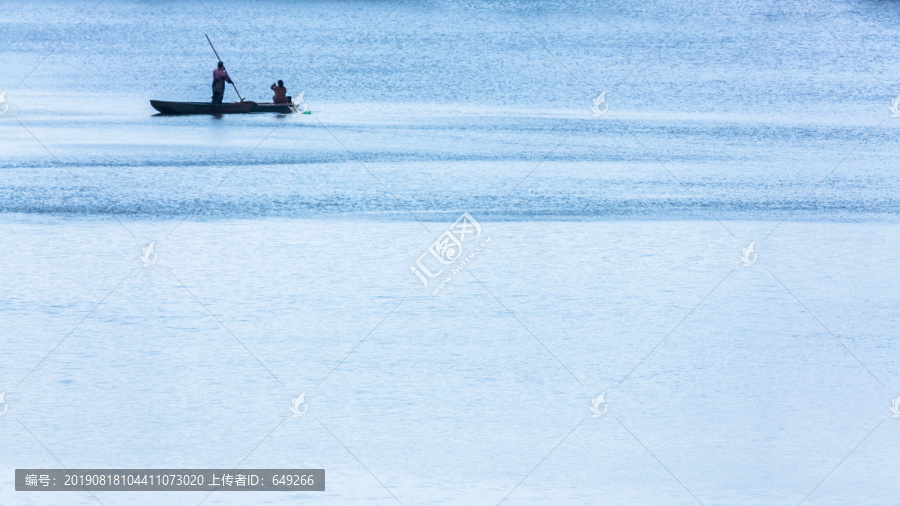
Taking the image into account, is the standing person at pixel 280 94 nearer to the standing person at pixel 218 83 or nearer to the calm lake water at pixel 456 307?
the calm lake water at pixel 456 307

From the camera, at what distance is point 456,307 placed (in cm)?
1123

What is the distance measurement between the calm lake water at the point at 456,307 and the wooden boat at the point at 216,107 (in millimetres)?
440

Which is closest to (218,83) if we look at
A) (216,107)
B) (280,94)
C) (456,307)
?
(216,107)

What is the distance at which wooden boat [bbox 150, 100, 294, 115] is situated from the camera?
87.0 ft

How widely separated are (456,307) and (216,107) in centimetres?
1627

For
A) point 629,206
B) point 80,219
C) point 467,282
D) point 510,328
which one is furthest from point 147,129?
point 510,328

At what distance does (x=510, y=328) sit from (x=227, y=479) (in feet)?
12.6

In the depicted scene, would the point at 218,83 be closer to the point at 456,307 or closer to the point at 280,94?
the point at 280,94

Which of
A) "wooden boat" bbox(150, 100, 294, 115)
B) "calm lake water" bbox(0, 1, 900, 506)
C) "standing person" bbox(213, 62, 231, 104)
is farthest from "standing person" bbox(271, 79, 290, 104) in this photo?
"standing person" bbox(213, 62, 231, 104)

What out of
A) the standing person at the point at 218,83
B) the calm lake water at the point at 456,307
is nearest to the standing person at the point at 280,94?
the calm lake water at the point at 456,307

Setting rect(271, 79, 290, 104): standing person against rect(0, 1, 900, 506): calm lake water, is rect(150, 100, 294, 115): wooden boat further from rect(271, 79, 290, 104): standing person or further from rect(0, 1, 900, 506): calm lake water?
rect(0, 1, 900, 506): calm lake water

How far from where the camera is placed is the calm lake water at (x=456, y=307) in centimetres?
771

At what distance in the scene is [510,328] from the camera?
419 inches

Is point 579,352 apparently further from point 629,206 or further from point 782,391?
point 629,206
